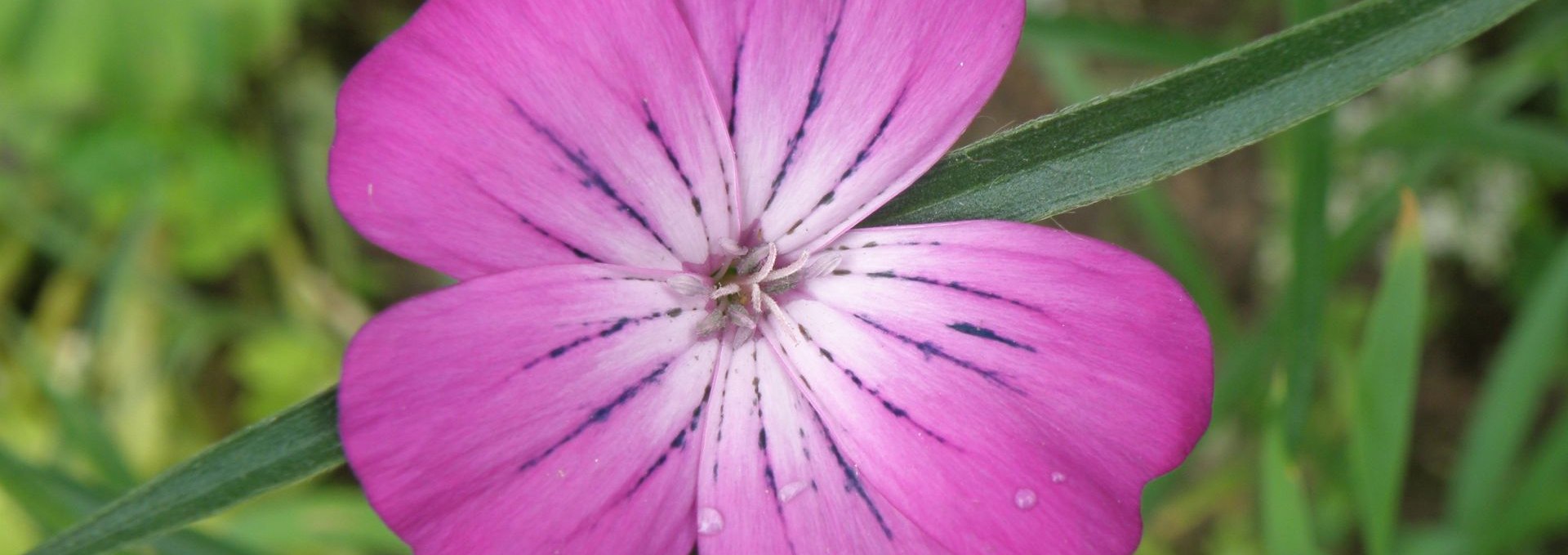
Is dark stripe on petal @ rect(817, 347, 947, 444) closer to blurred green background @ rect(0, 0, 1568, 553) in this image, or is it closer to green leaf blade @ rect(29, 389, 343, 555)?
green leaf blade @ rect(29, 389, 343, 555)

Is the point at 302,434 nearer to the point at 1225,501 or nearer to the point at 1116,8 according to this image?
the point at 1225,501

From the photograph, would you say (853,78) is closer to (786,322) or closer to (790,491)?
(786,322)

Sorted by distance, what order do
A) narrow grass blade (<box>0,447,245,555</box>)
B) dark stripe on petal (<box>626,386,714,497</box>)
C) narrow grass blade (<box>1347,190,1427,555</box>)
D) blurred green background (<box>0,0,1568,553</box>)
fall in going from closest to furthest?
dark stripe on petal (<box>626,386,714,497</box>) < narrow grass blade (<box>0,447,245,555</box>) < narrow grass blade (<box>1347,190,1427,555</box>) < blurred green background (<box>0,0,1568,553</box>)

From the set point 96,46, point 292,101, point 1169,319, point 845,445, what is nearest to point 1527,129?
point 1169,319

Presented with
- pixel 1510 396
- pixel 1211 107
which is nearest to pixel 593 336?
pixel 1211 107

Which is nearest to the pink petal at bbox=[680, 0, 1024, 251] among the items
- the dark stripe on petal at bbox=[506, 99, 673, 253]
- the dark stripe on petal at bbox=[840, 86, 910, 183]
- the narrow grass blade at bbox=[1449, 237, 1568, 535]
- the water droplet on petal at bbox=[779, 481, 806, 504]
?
the dark stripe on petal at bbox=[840, 86, 910, 183]

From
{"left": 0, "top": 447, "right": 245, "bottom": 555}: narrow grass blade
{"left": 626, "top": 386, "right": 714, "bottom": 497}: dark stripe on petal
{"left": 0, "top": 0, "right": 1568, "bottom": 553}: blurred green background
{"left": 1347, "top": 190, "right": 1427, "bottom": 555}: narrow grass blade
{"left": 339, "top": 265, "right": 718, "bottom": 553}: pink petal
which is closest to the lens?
{"left": 339, "top": 265, "right": 718, "bottom": 553}: pink petal

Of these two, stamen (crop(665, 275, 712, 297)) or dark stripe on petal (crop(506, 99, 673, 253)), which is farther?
stamen (crop(665, 275, 712, 297))
